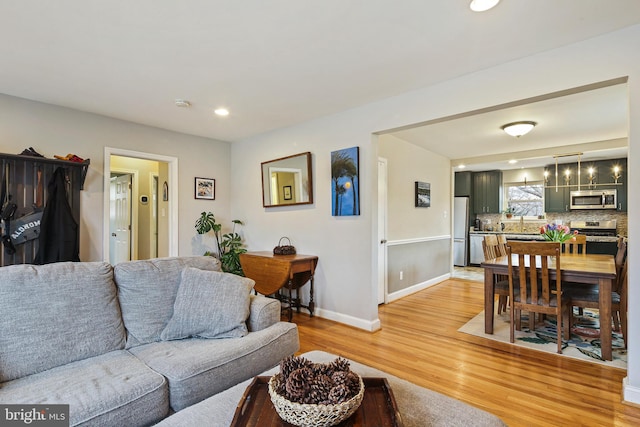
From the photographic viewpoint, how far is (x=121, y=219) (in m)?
5.48

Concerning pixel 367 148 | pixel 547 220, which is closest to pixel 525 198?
pixel 547 220

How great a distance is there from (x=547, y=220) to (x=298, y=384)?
25.4 feet

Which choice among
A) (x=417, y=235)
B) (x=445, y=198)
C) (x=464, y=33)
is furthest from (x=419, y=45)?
(x=445, y=198)

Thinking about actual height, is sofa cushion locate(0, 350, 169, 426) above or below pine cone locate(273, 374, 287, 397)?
below

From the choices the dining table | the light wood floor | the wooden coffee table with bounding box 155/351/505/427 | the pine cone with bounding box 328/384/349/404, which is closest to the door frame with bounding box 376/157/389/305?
the light wood floor

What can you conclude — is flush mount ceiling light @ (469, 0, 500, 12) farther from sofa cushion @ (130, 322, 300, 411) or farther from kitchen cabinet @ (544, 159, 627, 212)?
kitchen cabinet @ (544, 159, 627, 212)

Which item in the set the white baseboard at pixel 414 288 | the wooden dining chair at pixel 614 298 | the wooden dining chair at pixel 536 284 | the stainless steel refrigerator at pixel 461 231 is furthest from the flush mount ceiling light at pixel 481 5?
the stainless steel refrigerator at pixel 461 231

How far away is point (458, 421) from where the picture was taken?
106cm

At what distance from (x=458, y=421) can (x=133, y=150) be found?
4.13m

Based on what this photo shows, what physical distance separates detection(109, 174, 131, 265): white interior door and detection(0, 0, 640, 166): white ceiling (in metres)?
2.41

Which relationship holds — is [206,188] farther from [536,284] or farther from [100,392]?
[536,284]

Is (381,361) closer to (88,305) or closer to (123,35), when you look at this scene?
(88,305)

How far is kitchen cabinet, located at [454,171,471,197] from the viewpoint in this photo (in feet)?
24.6

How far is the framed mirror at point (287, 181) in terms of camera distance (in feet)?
12.5
